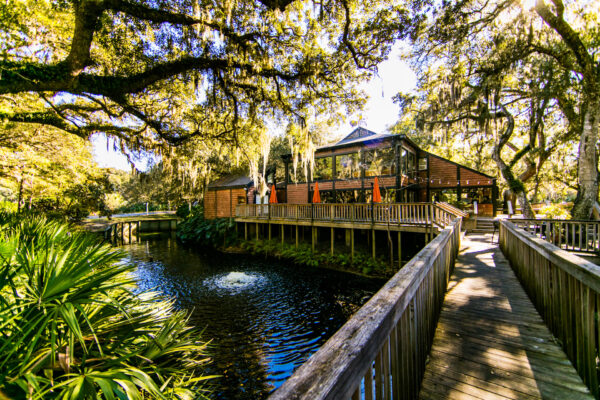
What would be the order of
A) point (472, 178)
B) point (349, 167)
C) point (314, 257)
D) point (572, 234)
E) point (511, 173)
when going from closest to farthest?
1. point (572, 234)
2. point (511, 173)
3. point (314, 257)
4. point (472, 178)
5. point (349, 167)

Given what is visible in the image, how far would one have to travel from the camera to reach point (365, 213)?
1277cm

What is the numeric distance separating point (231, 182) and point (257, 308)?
1657cm

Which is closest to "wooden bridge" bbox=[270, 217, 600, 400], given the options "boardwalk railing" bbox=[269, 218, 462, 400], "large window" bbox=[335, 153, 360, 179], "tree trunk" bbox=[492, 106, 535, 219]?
"boardwalk railing" bbox=[269, 218, 462, 400]

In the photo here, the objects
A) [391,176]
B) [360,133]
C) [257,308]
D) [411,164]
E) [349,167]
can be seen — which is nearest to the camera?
[257,308]

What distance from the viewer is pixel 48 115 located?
8.10 m

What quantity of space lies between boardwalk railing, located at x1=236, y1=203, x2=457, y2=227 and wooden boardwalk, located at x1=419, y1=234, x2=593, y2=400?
6.52 meters

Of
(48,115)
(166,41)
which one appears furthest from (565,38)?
(48,115)

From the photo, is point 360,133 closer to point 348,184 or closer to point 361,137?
point 361,137

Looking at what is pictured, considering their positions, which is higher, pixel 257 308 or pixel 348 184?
pixel 348 184

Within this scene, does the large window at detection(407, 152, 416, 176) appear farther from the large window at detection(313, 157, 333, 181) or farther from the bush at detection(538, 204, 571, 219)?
the bush at detection(538, 204, 571, 219)

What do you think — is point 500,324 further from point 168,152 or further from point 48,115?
point 48,115

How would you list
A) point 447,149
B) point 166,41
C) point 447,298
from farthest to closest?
point 447,149, point 166,41, point 447,298

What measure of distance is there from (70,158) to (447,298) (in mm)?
14120

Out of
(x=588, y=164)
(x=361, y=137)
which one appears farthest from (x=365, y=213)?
(x=588, y=164)
